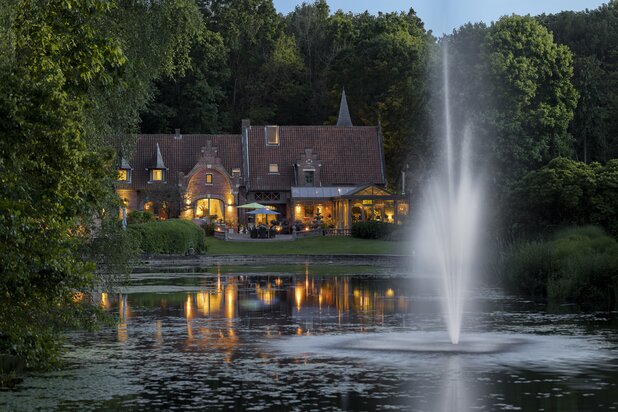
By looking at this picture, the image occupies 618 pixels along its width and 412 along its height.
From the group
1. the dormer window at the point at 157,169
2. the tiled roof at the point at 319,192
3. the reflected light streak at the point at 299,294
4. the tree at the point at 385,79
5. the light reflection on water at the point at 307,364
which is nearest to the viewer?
the light reflection on water at the point at 307,364

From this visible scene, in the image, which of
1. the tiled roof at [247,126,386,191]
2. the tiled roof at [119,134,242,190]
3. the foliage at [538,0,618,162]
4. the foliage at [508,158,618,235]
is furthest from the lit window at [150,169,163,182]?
the foliage at [508,158,618,235]

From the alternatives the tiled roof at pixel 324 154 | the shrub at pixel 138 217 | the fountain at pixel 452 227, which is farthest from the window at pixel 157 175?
the fountain at pixel 452 227

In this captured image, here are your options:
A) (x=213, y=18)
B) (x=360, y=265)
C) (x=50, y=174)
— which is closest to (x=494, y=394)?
(x=50, y=174)

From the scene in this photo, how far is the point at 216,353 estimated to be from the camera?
86.5 feet

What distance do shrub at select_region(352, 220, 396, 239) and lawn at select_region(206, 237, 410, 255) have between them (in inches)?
38.3

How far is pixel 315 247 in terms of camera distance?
81.5 m

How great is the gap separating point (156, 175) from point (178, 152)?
378 cm

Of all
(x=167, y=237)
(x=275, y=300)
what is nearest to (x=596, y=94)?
(x=167, y=237)

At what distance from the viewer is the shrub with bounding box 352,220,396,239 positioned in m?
85.6

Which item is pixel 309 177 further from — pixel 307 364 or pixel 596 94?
pixel 307 364

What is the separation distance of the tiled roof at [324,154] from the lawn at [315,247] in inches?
788

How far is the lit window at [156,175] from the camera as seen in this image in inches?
4158

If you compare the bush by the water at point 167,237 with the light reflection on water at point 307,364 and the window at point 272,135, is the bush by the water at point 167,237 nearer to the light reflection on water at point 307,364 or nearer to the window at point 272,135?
the light reflection on water at point 307,364

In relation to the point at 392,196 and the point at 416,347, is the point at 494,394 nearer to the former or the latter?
the point at 416,347
